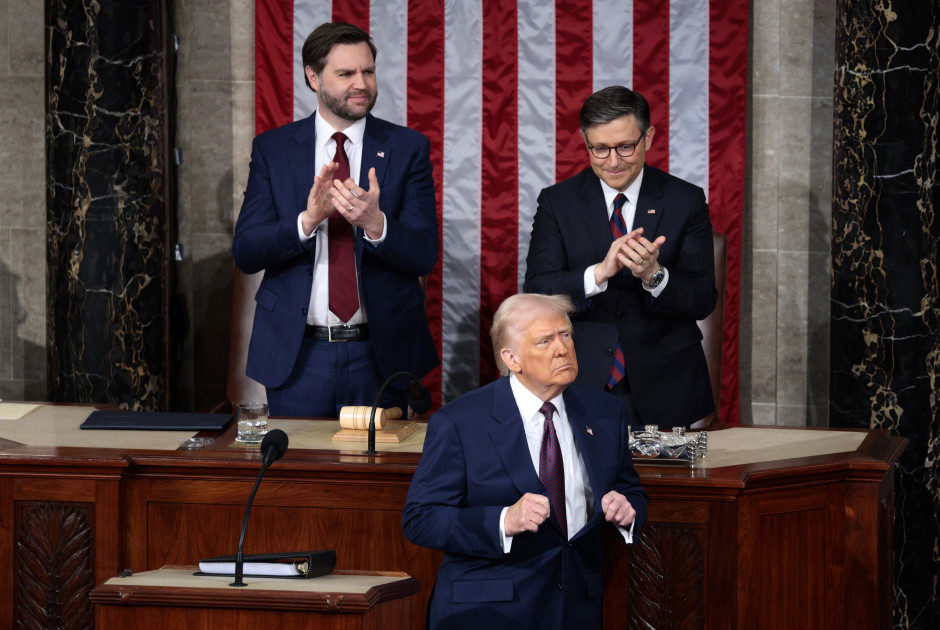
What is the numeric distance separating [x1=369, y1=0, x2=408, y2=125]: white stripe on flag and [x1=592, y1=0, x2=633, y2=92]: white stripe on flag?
888mm

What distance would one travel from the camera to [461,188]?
5867 millimetres

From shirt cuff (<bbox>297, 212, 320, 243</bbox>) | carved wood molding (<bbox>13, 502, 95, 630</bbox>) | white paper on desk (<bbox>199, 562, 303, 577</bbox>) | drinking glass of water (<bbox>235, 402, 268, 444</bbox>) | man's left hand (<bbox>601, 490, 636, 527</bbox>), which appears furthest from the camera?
shirt cuff (<bbox>297, 212, 320, 243</bbox>)

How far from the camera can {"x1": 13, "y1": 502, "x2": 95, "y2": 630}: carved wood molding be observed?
11.8ft

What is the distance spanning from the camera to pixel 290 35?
584 cm

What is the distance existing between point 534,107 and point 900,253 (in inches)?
69.6

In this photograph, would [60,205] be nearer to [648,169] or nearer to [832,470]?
[648,169]

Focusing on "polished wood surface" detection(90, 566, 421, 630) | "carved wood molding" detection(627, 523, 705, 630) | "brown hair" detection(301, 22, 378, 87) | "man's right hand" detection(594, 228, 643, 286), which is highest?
"brown hair" detection(301, 22, 378, 87)

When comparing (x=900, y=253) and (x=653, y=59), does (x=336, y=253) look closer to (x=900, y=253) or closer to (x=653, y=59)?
(x=653, y=59)

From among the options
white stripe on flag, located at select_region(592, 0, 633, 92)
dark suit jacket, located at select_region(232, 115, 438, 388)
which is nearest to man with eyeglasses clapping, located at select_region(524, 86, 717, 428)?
dark suit jacket, located at select_region(232, 115, 438, 388)

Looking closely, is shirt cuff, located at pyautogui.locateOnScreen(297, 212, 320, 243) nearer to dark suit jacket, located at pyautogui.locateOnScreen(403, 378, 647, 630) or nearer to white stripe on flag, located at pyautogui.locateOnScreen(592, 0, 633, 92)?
dark suit jacket, located at pyautogui.locateOnScreen(403, 378, 647, 630)

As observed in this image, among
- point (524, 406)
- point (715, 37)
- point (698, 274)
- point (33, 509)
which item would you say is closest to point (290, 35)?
point (715, 37)

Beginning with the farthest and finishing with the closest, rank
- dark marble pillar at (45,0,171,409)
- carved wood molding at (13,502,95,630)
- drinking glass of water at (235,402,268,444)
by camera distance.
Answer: dark marble pillar at (45,0,171,409), drinking glass of water at (235,402,268,444), carved wood molding at (13,502,95,630)

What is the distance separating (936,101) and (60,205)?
381cm

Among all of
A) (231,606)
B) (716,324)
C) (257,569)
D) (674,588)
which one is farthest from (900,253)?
(231,606)
